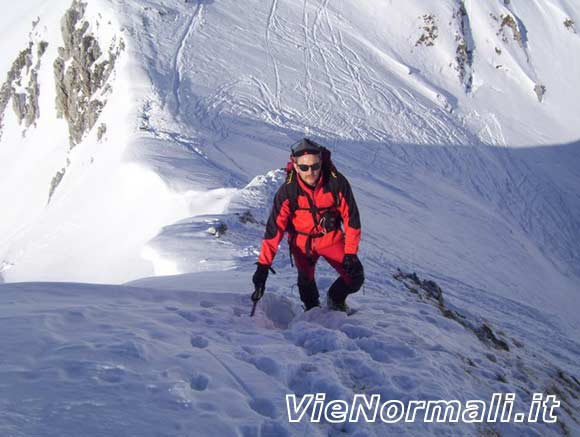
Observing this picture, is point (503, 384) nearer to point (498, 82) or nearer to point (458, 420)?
point (458, 420)

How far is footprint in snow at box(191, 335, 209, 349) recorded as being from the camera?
437cm

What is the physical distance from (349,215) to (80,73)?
77.2 ft

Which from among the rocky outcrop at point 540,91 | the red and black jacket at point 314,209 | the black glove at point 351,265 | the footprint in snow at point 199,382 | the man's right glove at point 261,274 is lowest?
the footprint in snow at point 199,382

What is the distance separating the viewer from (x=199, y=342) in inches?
174

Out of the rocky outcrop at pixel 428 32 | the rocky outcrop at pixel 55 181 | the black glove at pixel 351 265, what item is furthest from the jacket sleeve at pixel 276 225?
the rocky outcrop at pixel 428 32

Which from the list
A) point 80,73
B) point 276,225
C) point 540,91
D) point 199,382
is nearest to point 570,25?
point 540,91

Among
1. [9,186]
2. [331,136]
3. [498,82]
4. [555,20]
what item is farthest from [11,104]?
[555,20]

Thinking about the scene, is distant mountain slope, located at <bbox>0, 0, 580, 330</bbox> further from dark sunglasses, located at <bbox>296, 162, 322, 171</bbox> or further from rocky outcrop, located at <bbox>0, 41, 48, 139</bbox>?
A: dark sunglasses, located at <bbox>296, 162, 322, 171</bbox>

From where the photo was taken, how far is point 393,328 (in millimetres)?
5270

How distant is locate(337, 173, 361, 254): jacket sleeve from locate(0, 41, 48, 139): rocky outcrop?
28514 millimetres

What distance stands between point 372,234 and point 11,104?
27752 mm

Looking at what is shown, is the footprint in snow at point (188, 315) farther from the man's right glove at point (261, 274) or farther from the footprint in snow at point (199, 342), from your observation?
the man's right glove at point (261, 274)

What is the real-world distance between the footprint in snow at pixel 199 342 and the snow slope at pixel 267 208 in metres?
0.08

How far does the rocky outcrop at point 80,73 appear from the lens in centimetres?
2312
